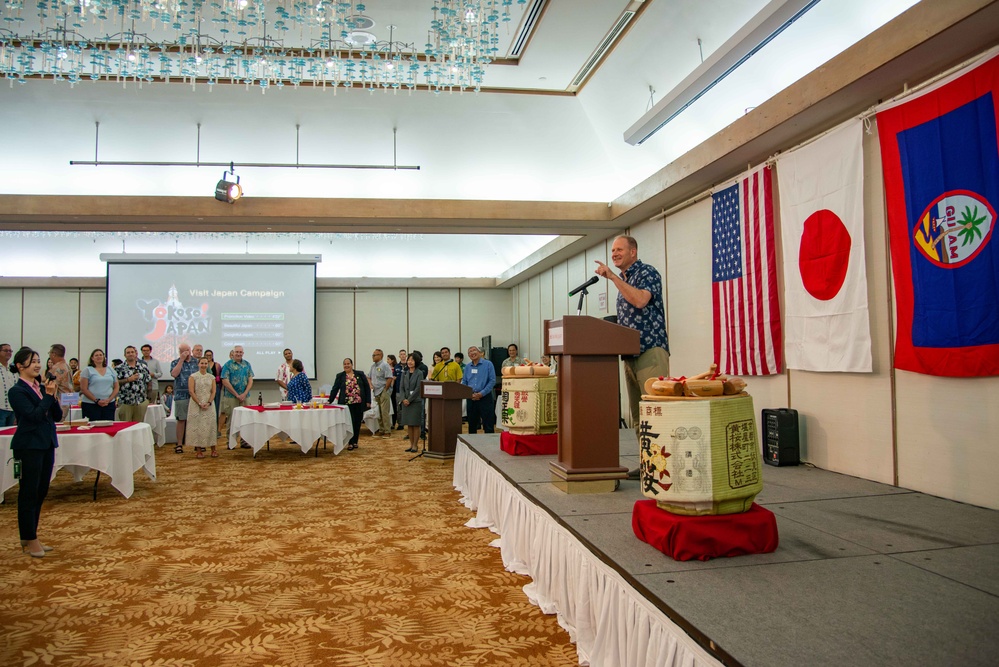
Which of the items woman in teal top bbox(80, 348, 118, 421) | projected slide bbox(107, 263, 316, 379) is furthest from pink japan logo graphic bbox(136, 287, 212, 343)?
woman in teal top bbox(80, 348, 118, 421)

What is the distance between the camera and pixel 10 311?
1377 centimetres

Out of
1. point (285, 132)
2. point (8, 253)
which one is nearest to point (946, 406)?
point (285, 132)

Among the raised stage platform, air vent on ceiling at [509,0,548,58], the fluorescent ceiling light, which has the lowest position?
the raised stage platform

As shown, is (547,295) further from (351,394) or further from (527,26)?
(527,26)

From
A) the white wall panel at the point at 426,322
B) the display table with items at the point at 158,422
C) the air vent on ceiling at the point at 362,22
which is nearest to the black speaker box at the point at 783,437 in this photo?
the air vent on ceiling at the point at 362,22

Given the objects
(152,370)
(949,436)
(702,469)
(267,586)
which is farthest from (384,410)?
(702,469)

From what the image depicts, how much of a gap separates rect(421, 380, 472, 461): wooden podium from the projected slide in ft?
20.2

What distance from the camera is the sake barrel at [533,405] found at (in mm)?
4965

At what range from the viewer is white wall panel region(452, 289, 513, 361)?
15406 mm

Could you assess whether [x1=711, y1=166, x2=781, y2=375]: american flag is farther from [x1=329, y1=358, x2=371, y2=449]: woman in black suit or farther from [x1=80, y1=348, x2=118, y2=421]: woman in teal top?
[x1=80, y1=348, x2=118, y2=421]: woman in teal top

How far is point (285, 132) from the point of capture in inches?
321

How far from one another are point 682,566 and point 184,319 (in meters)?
12.8

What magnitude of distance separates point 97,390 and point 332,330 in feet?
23.6

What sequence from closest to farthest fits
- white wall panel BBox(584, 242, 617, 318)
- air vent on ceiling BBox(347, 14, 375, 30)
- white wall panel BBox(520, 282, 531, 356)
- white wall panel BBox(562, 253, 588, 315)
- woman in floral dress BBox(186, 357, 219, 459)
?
air vent on ceiling BBox(347, 14, 375, 30)
woman in floral dress BBox(186, 357, 219, 459)
white wall panel BBox(584, 242, 617, 318)
white wall panel BBox(562, 253, 588, 315)
white wall panel BBox(520, 282, 531, 356)
